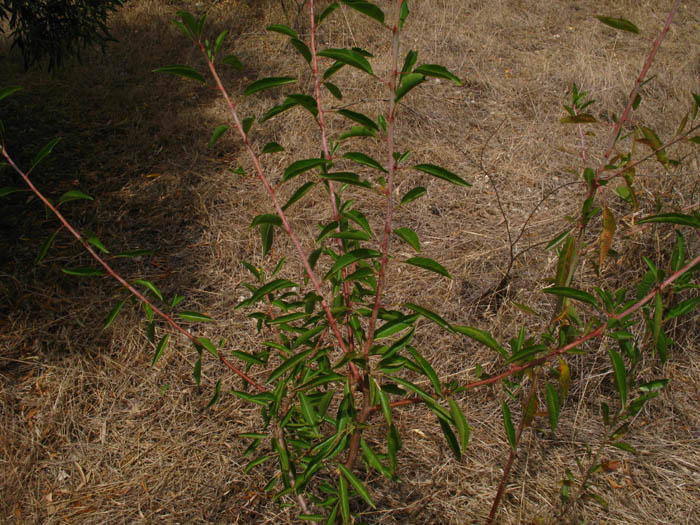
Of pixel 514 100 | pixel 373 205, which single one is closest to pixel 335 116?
pixel 373 205

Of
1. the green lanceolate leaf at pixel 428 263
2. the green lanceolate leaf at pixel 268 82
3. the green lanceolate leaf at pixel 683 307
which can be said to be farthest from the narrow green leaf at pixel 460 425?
the green lanceolate leaf at pixel 268 82

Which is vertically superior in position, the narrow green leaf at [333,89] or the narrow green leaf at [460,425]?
the narrow green leaf at [333,89]

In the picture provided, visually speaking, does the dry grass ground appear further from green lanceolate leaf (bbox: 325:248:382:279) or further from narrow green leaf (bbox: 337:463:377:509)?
green lanceolate leaf (bbox: 325:248:382:279)

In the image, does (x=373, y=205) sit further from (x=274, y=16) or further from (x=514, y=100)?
(x=274, y=16)

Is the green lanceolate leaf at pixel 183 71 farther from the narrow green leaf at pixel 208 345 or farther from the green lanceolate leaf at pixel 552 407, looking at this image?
the green lanceolate leaf at pixel 552 407

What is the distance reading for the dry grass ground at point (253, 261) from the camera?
5.11 feet

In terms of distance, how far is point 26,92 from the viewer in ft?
11.5

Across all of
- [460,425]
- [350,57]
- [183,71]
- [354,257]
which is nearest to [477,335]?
[460,425]

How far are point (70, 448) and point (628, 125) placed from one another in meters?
3.47

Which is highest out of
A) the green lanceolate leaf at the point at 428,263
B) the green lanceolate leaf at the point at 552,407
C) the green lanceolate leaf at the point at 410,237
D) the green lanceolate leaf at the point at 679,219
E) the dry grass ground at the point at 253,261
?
the green lanceolate leaf at the point at 679,219

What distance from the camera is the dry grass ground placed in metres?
1.56

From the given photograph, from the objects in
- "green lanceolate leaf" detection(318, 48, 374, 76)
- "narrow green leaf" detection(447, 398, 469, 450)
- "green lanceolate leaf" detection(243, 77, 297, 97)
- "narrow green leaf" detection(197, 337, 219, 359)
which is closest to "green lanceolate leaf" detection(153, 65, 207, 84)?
"green lanceolate leaf" detection(243, 77, 297, 97)

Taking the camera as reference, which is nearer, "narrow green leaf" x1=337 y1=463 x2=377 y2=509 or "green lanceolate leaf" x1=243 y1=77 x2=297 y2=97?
"green lanceolate leaf" x1=243 y1=77 x2=297 y2=97

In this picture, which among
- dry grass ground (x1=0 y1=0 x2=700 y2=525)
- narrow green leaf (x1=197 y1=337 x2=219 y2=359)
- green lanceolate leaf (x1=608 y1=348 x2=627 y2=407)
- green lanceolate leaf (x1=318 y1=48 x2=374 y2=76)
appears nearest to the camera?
green lanceolate leaf (x1=318 y1=48 x2=374 y2=76)
